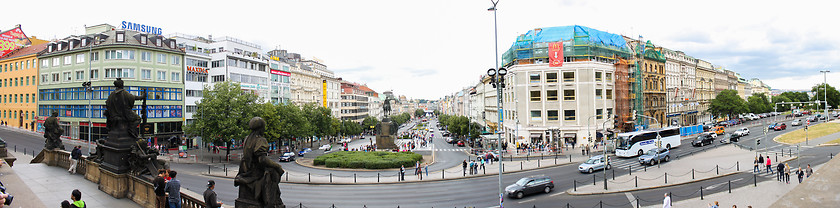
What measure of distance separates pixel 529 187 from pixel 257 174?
19743 mm

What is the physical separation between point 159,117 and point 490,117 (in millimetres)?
56108

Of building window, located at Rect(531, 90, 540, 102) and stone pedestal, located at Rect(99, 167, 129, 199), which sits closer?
stone pedestal, located at Rect(99, 167, 129, 199)

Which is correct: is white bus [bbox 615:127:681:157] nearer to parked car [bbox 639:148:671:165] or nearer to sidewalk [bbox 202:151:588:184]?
parked car [bbox 639:148:671:165]

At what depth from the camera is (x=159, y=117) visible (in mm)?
53344

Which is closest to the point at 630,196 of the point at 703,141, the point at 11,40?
the point at 703,141

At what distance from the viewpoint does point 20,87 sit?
60.6 meters

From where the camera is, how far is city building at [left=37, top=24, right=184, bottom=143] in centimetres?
5122

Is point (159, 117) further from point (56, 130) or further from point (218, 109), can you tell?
point (56, 130)

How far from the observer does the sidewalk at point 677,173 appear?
2544cm

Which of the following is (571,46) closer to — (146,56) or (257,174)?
(257,174)

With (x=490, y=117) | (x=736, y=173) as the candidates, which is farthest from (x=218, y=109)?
(x=490, y=117)

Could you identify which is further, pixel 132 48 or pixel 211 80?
pixel 211 80

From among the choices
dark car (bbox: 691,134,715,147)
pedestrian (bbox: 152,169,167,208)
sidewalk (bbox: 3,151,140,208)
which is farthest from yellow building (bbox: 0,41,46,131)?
dark car (bbox: 691,134,715,147)

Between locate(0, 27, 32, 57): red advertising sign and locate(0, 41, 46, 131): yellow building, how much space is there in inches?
42.0
